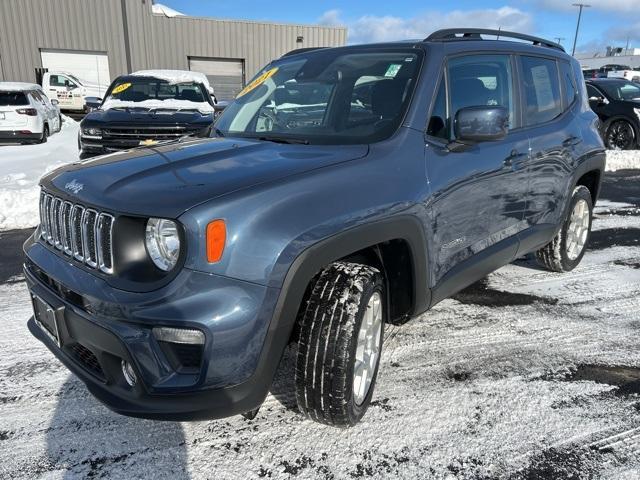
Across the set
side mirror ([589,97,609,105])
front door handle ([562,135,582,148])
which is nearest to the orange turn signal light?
front door handle ([562,135,582,148])

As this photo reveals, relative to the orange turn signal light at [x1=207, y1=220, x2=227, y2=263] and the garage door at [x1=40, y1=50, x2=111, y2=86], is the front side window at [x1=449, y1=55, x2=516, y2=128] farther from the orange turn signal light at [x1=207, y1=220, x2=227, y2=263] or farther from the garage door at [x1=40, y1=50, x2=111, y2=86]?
the garage door at [x1=40, y1=50, x2=111, y2=86]

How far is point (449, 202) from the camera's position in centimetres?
283

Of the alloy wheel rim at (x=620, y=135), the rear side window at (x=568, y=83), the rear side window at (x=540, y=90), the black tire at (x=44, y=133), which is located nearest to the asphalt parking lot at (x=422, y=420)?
the rear side window at (x=540, y=90)

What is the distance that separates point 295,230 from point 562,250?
3.29 m

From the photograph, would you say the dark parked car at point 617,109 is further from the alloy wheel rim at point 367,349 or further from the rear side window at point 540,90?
the alloy wheel rim at point 367,349

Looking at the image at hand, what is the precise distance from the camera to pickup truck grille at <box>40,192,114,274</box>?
83.0 inches

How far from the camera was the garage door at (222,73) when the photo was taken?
91.9ft

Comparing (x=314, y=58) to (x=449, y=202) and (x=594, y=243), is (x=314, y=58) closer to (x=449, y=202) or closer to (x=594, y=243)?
(x=449, y=202)

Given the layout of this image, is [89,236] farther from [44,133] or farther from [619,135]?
[619,135]

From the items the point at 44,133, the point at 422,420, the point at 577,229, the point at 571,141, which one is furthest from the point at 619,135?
the point at 44,133

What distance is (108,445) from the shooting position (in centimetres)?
241

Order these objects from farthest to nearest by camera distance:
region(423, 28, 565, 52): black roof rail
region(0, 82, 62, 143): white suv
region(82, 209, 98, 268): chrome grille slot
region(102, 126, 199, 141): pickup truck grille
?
region(0, 82, 62, 143): white suv, region(102, 126, 199, 141): pickup truck grille, region(423, 28, 565, 52): black roof rail, region(82, 209, 98, 268): chrome grille slot

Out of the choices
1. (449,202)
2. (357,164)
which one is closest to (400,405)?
(449,202)

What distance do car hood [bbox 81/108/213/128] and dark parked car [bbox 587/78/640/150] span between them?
28.9ft
